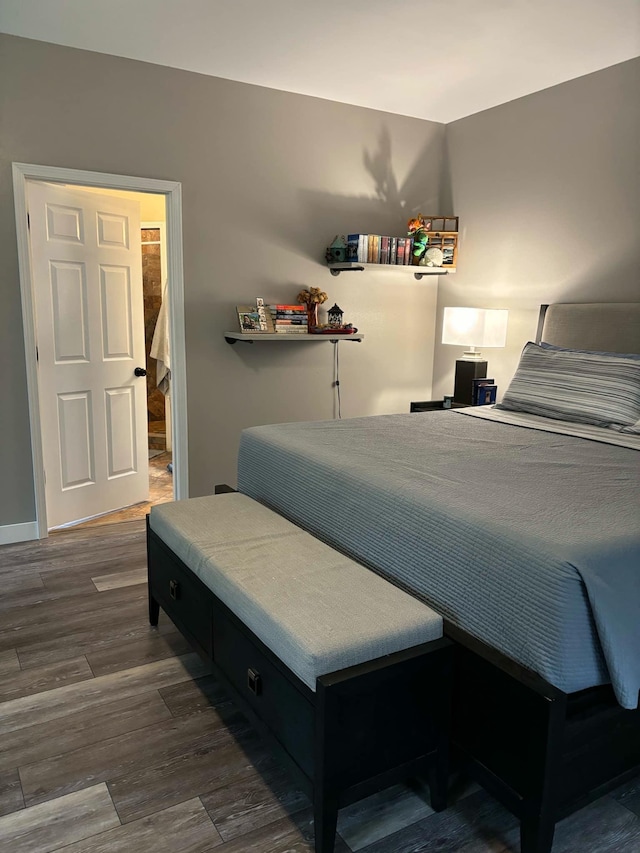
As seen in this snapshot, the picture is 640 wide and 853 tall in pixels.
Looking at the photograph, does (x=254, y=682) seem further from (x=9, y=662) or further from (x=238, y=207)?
(x=238, y=207)

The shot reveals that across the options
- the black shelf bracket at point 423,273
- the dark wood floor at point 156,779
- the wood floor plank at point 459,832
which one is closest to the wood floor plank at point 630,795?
the dark wood floor at point 156,779

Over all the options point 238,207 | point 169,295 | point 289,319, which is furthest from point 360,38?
point 169,295

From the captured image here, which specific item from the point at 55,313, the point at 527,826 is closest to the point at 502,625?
the point at 527,826

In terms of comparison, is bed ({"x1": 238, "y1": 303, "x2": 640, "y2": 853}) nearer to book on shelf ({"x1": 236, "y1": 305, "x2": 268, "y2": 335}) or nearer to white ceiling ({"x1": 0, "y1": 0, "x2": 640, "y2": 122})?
book on shelf ({"x1": 236, "y1": 305, "x2": 268, "y2": 335})

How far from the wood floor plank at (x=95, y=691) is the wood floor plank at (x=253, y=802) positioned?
518 millimetres

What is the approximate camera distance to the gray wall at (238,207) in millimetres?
3449

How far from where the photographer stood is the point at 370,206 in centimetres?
457

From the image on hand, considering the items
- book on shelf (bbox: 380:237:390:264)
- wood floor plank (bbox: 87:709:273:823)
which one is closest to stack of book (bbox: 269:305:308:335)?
book on shelf (bbox: 380:237:390:264)

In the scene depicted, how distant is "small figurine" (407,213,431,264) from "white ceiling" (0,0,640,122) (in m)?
0.85

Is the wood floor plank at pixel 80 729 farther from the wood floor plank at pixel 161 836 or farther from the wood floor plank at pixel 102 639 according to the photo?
the wood floor plank at pixel 161 836

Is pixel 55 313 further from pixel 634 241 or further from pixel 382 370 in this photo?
pixel 634 241

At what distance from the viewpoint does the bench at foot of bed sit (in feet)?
4.93

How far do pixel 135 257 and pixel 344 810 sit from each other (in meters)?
3.55

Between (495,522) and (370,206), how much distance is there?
3.40m
